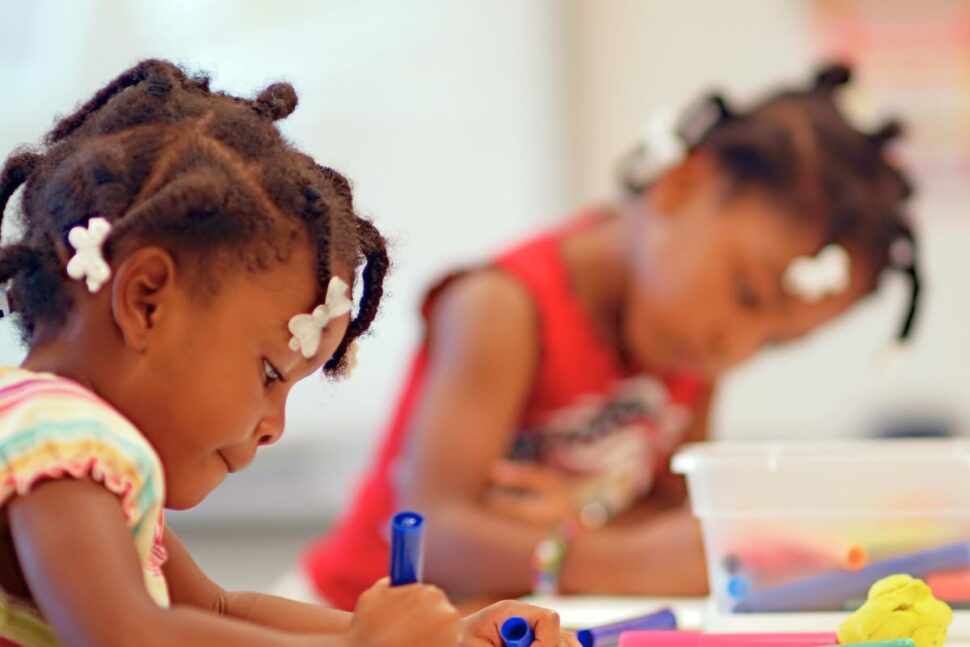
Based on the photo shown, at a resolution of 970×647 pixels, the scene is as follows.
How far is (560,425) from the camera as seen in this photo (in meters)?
1.21

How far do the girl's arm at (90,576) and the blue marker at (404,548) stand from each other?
59 millimetres

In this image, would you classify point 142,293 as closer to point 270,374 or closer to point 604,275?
point 270,374

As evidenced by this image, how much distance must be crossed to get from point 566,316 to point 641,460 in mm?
155

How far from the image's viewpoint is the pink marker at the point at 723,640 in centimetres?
59

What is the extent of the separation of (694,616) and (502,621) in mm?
344

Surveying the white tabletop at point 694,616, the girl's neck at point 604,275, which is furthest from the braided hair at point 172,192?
the girl's neck at point 604,275

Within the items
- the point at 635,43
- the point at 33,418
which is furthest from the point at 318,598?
the point at 635,43

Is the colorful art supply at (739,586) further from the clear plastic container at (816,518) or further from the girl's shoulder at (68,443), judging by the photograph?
the girl's shoulder at (68,443)

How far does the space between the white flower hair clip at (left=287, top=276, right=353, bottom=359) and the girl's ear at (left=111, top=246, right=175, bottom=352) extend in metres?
0.05

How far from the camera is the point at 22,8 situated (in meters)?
1.81

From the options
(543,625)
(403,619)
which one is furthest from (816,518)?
(403,619)

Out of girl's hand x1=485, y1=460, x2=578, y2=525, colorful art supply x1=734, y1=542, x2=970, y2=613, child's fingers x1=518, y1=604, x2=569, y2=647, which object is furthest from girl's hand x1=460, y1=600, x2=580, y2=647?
girl's hand x1=485, y1=460, x2=578, y2=525

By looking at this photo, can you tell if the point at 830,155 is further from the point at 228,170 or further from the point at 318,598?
the point at 228,170

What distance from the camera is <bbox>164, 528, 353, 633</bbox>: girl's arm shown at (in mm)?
536
